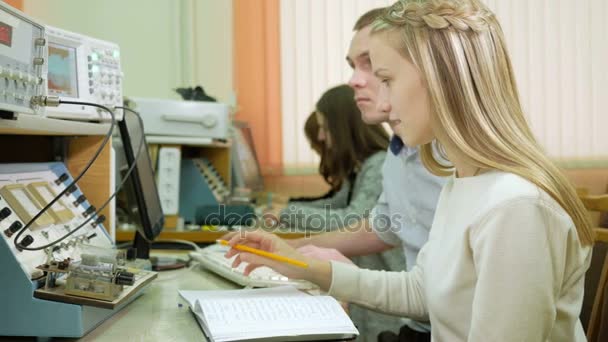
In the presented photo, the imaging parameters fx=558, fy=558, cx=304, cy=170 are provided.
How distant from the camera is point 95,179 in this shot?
1215 mm

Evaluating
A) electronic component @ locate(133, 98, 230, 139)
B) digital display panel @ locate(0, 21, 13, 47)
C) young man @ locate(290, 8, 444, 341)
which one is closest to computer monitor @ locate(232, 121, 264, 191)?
electronic component @ locate(133, 98, 230, 139)

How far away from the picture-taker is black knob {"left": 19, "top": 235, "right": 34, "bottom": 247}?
82cm

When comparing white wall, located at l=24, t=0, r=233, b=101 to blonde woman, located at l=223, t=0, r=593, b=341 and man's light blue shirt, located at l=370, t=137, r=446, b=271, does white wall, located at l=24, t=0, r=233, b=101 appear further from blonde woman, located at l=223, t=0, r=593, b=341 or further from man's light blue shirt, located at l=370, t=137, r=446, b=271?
blonde woman, located at l=223, t=0, r=593, b=341

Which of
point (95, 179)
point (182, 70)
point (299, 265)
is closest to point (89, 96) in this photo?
point (95, 179)

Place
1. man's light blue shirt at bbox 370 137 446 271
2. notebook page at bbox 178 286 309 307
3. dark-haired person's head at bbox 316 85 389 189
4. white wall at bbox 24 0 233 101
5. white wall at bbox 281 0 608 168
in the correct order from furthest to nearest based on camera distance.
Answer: white wall at bbox 281 0 608 168 < white wall at bbox 24 0 233 101 < dark-haired person's head at bbox 316 85 389 189 < man's light blue shirt at bbox 370 137 446 271 < notebook page at bbox 178 286 309 307

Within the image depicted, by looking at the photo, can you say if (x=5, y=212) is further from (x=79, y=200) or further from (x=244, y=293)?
(x=244, y=293)

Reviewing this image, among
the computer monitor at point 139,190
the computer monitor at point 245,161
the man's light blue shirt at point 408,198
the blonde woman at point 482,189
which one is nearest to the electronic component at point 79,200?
the computer monitor at point 139,190

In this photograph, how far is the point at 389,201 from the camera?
1.55 metres

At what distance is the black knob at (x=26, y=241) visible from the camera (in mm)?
817

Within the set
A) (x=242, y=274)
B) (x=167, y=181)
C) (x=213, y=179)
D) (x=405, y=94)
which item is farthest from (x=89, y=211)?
(x=213, y=179)

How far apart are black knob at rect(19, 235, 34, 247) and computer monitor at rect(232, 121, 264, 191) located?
184cm

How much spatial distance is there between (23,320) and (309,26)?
2795 mm

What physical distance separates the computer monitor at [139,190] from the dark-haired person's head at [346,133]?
1.16 meters

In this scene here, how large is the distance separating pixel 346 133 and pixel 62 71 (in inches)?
56.3
